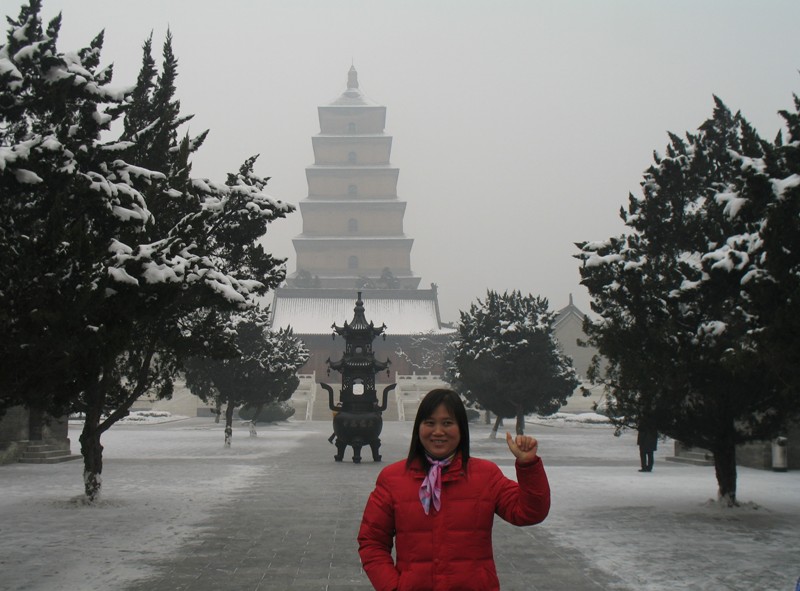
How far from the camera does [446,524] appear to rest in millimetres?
3533

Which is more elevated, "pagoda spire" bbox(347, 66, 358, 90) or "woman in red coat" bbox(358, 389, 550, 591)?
"pagoda spire" bbox(347, 66, 358, 90)

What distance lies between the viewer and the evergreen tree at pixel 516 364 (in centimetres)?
2858

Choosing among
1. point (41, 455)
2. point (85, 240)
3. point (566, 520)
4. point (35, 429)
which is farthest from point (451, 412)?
point (35, 429)

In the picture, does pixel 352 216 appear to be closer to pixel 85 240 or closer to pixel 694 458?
pixel 694 458

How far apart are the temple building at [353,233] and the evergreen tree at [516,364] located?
132 feet

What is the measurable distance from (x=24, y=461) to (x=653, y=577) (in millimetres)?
17139

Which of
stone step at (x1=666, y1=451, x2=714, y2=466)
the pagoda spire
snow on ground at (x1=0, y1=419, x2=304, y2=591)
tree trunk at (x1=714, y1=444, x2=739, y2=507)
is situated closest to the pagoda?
the pagoda spire

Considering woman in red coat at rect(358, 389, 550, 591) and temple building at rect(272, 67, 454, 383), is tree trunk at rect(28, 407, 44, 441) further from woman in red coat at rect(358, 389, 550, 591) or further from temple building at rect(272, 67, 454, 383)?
temple building at rect(272, 67, 454, 383)

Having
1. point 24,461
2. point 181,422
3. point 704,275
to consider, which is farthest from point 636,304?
point 181,422

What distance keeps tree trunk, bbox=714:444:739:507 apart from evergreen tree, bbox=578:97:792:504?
1 centimetres

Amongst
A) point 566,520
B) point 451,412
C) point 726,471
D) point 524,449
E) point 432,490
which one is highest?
point 451,412

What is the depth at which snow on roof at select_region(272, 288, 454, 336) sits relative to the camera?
6925cm

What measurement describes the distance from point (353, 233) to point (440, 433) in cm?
7525

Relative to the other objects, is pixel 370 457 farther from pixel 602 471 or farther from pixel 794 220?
pixel 794 220
